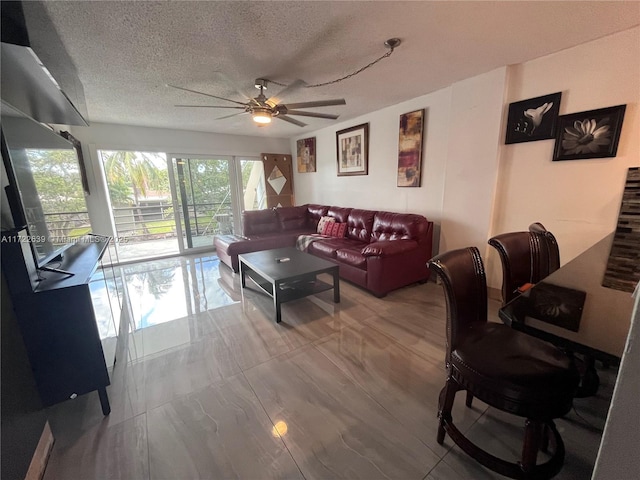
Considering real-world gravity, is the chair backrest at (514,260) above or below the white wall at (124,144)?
below

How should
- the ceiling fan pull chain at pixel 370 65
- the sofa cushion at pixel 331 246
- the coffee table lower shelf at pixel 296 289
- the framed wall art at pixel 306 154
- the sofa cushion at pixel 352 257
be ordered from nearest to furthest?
1. the ceiling fan pull chain at pixel 370 65
2. the coffee table lower shelf at pixel 296 289
3. the sofa cushion at pixel 352 257
4. the sofa cushion at pixel 331 246
5. the framed wall art at pixel 306 154

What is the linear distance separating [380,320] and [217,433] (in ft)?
5.32

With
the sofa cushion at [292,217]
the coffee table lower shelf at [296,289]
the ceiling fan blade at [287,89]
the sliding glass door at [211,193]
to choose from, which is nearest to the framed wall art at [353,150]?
the sofa cushion at [292,217]

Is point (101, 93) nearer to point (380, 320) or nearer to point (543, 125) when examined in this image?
point (380, 320)

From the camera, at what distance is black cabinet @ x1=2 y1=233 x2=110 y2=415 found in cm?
129

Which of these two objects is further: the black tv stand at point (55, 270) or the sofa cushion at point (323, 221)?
the sofa cushion at point (323, 221)

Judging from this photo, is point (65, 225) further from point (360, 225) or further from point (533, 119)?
point (533, 119)

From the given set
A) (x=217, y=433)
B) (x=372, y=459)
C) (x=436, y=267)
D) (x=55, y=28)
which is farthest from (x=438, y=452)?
(x=55, y=28)

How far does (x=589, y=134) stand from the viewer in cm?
216

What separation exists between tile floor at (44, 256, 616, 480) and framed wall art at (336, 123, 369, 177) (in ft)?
8.85

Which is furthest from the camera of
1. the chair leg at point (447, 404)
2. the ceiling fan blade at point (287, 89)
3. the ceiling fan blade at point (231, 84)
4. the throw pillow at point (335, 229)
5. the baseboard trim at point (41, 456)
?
the throw pillow at point (335, 229)

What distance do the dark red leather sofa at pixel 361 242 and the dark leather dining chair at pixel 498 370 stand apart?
5.28 feet

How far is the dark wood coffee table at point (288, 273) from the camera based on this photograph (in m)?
2.54

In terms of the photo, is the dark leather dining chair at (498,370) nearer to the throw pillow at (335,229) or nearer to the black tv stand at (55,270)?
the black tv stand at (55,270)
